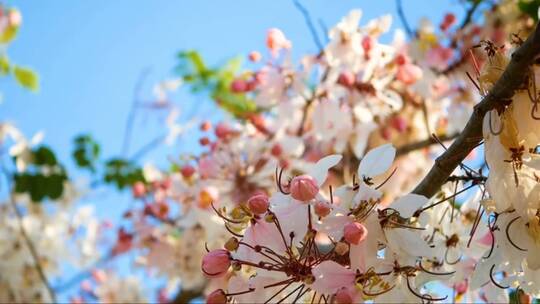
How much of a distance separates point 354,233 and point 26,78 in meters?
2.31

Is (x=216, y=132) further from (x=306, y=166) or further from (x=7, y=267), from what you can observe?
(x=7, y=267)

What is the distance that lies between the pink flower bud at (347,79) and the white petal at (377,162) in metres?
1.18

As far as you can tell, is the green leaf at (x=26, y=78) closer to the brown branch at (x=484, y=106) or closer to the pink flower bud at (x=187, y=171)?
the pink flower bud at (x=187, y=171)

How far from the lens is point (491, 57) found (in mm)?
825

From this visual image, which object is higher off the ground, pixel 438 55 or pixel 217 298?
pixel 438 55

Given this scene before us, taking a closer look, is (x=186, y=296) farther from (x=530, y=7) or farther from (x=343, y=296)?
(x=343, y=296)

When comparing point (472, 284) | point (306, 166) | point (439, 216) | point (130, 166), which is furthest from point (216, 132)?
point (472, 284)

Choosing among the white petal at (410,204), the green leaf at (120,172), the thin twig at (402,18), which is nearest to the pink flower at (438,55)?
the thin twig at (402,18)

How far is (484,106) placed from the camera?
0.78 metres

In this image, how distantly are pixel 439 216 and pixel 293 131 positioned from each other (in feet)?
4.40

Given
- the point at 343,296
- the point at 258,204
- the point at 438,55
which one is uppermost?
the point at 438,55

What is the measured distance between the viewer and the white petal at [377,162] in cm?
94

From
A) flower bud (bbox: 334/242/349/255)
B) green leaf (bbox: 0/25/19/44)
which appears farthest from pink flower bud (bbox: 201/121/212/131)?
flower bud (bbox: 334/242/349/255)

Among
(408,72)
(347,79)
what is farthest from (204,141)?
(408,72)
